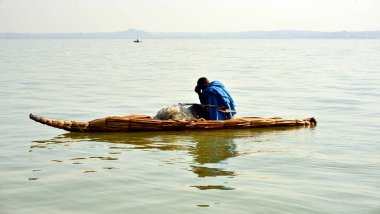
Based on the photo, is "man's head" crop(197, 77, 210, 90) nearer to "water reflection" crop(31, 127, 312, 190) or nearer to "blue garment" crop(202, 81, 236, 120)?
"blue garment" crop(202, 81, 236, 120)

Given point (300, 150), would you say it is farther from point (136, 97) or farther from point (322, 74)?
point (322, 74)

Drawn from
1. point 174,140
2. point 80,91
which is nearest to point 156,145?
point 174,140

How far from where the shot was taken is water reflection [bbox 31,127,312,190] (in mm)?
9297

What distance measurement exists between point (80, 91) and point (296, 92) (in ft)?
25.5

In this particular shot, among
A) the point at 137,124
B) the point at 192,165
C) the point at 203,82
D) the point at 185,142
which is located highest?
the point at 203,82

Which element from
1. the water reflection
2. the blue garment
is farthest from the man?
the water reflection

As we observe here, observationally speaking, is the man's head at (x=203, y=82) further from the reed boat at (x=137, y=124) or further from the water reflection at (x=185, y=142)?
the water reflection at (x=185, y=142)

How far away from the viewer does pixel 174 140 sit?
10656mm

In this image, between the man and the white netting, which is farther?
the man

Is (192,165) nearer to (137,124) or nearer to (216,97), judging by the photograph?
(137,124)

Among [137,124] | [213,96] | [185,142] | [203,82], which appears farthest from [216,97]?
[137,124]

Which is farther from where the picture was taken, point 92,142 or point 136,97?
point 136,97

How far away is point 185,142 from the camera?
1051cm

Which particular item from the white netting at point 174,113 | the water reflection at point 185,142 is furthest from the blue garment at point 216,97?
the white netting at point 174,113
